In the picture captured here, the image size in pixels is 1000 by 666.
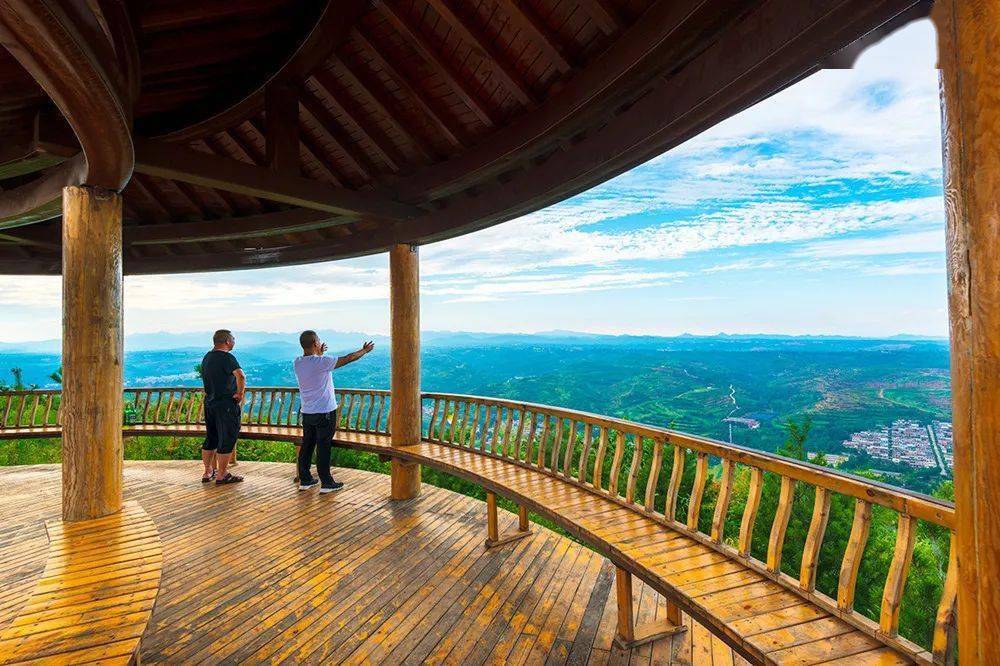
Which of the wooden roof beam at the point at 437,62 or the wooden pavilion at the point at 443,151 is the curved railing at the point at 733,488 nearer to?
the wooden pavilion at the point at 443,151

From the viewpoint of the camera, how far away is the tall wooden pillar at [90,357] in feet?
10.8

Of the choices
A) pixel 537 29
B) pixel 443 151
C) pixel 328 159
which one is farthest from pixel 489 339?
pixel 537 29

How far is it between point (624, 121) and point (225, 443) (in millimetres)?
5842

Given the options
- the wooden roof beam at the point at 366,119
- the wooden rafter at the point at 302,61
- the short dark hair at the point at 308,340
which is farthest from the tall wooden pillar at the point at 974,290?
the short dark hair at the point at 308,340

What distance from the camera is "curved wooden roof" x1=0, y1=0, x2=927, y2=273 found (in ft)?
7.39

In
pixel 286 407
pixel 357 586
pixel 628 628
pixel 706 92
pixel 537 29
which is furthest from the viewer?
pixel 286 407

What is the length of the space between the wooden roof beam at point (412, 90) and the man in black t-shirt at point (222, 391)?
3358mm

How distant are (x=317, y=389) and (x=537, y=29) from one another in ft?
14.0

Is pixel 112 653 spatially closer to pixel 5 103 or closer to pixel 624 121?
pixel 624 121

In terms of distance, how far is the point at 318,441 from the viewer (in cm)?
579

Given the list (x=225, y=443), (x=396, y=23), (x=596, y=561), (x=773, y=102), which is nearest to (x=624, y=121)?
(x=773, y=102)

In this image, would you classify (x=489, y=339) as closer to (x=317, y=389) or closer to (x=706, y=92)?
(x=317, y=389)

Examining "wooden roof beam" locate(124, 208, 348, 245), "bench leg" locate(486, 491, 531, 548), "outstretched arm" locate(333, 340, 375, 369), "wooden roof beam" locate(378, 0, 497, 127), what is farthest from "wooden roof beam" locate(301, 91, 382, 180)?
"bench leg" locate(486, 491, 531, 548)

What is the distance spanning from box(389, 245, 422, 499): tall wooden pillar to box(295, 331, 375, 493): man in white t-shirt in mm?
552
